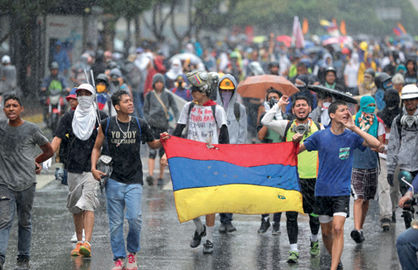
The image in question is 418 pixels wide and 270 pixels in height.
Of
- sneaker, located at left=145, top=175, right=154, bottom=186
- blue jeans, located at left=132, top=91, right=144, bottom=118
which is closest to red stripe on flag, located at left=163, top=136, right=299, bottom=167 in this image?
sneaker, located at left=145, top=175, right=154, bottom=186

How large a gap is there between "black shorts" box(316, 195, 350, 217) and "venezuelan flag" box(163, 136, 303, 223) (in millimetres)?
559

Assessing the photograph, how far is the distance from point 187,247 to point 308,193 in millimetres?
1552

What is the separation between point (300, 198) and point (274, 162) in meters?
0.48

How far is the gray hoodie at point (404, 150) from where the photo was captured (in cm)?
998

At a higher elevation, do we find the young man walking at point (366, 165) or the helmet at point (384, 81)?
the helmet at point (384, 81)

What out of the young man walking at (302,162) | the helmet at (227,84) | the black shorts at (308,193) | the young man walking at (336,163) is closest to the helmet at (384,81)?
the helmet at (227,84)

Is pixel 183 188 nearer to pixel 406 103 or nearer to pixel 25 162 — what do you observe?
pixel 25 162

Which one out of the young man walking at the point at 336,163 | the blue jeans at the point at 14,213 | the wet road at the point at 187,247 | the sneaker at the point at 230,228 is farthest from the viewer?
the sneaker at the point at 230,228

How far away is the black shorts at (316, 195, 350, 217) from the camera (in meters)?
8.64

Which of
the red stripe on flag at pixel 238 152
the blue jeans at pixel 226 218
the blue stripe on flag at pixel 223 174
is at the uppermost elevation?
the red stripe on flag at pixel 238 152

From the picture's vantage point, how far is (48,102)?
842 inches

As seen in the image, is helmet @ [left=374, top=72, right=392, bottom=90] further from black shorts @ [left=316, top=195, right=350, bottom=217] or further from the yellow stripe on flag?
black shorts @ [left=316, top=195, right=350, bottom=217]

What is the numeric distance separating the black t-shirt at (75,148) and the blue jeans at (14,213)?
0.97 m

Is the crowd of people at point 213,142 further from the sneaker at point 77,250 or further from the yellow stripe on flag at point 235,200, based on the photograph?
the yellow stripe on flag at point 235,200
